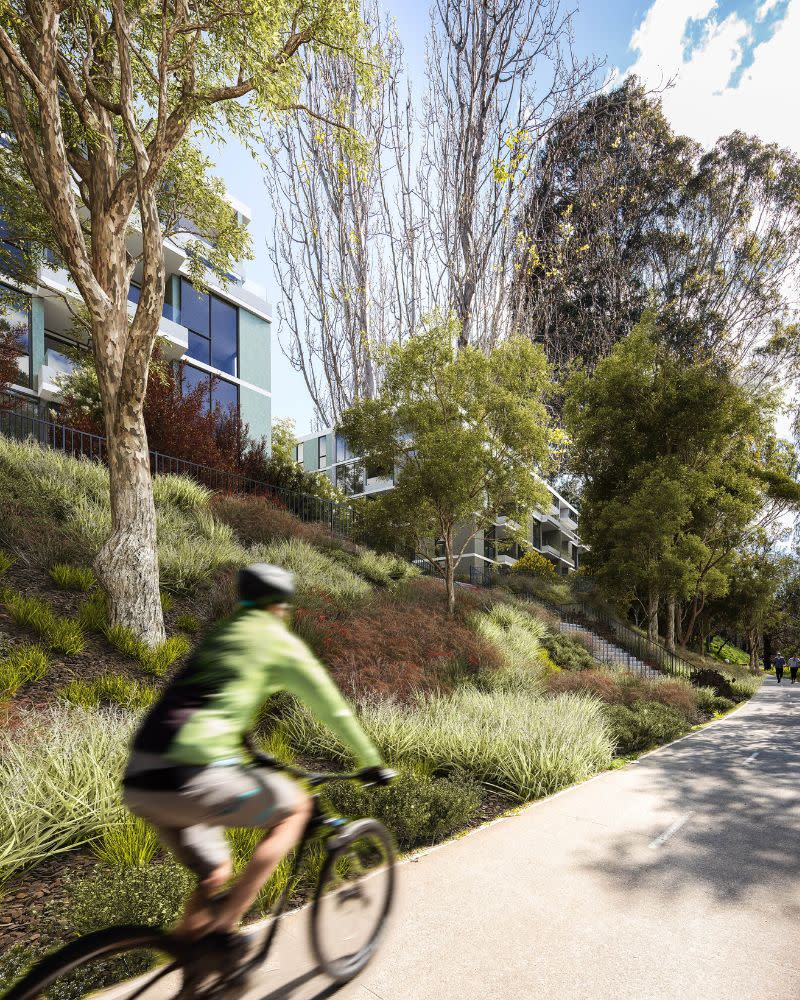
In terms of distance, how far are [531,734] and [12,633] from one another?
6.58m

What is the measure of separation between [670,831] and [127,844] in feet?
15.0

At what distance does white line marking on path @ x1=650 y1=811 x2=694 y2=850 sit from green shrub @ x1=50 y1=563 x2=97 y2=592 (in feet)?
27.3

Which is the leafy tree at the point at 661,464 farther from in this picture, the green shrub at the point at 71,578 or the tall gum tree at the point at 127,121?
the green shrub at the point at 71,578

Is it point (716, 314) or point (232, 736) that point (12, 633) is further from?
point (716, 314)

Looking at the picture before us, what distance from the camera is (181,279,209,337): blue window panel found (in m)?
25.9

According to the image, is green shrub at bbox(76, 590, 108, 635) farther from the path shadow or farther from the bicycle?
the path shadow

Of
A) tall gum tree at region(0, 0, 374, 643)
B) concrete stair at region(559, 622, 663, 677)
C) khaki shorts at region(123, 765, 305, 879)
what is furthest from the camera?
concrete stair at region(559, 622, 663, 677)

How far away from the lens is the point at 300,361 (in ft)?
101

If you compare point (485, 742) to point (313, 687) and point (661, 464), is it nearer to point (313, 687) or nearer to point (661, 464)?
point (313, 687)

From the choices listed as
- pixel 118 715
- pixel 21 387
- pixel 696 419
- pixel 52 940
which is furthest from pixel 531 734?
pixel 21 387


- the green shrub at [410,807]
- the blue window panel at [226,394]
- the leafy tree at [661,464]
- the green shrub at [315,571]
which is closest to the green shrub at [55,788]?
the green shrub at [410,807]

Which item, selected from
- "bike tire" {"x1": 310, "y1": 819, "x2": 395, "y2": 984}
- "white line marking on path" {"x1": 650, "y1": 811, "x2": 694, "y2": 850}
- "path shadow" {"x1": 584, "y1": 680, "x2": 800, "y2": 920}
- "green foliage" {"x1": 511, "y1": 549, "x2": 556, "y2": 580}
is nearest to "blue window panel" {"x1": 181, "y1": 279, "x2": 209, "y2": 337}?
"green foliage" {"x1": 511, "y1": 549, "x2": 556, "y2": 580}

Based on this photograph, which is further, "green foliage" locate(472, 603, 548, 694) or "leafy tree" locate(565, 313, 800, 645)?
"leafy tree" locate(565, 313, 800, 645)

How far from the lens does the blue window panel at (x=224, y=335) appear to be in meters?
27.0
